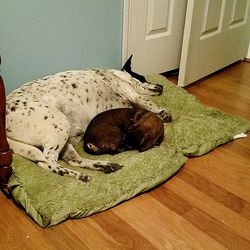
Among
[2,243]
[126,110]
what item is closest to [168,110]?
[126,110]

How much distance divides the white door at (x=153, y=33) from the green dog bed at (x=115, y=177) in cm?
86

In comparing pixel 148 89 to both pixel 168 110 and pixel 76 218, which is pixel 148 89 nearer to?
pixel 168 110

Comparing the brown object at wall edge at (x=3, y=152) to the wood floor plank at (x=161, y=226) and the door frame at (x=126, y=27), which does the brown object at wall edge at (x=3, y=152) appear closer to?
the wood floor plank at (x=161, y=226)

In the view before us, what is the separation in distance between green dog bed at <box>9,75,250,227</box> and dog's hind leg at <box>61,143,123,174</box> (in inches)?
1.3

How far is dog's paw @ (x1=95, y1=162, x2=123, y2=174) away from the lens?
1.84 metres

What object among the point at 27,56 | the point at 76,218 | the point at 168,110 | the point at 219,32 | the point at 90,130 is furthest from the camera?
the point at 219,32

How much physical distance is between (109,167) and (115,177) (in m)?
0.09

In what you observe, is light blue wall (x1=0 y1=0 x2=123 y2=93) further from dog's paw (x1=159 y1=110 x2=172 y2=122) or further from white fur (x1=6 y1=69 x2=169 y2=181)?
dog's paw (x1=159 y1=110 x2=172 y2=122)

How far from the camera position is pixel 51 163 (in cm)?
178

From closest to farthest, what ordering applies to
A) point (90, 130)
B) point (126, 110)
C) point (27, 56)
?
point (90, 130), point (126, 110), point (27, 56)

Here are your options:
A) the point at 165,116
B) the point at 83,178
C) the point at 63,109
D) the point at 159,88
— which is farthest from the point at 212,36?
the point at 83,178

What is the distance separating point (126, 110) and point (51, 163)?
1.99 feet

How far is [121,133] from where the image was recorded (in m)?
1.98

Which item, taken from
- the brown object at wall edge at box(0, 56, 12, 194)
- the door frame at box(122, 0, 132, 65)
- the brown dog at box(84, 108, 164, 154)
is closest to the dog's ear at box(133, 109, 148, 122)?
the brown dog at box(84, 108, 164, 154)
